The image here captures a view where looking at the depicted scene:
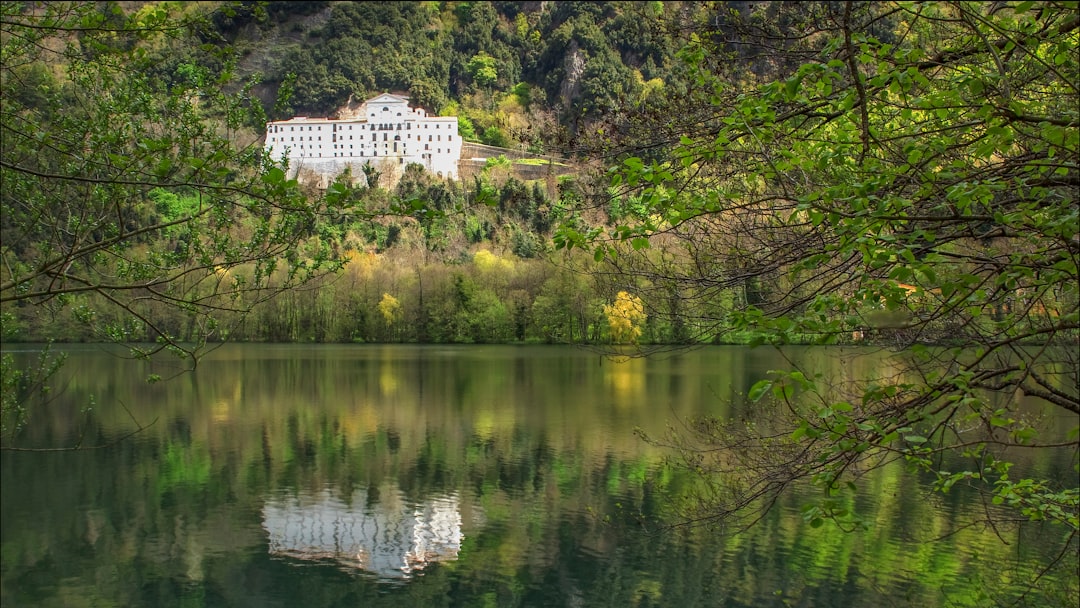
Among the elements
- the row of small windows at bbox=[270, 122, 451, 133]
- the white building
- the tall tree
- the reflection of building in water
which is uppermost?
the row of small windows at bbox=[270, 122, 451, 133]

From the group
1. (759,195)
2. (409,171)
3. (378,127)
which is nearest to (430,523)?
(759,195)

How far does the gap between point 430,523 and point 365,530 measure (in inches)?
35.9

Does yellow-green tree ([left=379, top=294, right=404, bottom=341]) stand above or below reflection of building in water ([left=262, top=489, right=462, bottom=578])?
above

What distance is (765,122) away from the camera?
11.0 ft

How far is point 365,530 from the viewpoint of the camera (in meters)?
12.0

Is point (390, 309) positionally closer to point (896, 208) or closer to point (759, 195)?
point (759, 195)

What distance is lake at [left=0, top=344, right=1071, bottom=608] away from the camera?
31.3 feet

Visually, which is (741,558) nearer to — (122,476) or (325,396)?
(122,476)

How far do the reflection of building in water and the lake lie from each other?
0.04 m

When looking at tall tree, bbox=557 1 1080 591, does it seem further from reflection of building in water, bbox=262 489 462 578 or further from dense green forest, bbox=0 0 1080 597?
reflection of building in water, bbox=262 489 462 578

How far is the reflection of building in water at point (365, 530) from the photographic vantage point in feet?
35.8

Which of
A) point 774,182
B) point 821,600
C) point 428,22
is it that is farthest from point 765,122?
point 428,22

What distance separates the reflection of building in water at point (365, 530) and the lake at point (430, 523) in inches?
1.7

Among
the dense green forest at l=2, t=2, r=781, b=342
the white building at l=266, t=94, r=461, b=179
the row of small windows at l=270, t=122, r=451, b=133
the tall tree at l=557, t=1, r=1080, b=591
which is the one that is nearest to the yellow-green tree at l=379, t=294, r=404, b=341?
the dense green forest at l=2, t=2, r=781, b=342
